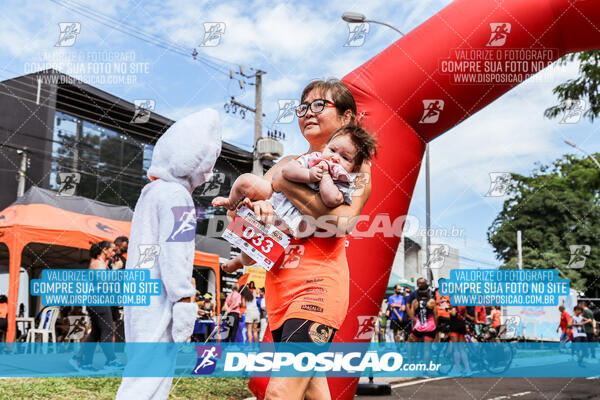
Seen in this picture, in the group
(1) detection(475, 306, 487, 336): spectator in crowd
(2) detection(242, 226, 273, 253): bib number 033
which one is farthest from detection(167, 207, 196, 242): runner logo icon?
(1) detection(475, 306, 487, 336): spectator in crowd

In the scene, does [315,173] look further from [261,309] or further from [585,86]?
[261,309]

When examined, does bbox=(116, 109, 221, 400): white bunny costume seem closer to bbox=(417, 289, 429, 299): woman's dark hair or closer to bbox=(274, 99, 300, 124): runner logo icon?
bbox=(274, 99, 300, 124): runner logo icon

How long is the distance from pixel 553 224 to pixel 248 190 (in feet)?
108

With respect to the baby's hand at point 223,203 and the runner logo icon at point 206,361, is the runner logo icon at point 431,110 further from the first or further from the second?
the runner logo icon at point 206,361

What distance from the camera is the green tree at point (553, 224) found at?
98.0ft

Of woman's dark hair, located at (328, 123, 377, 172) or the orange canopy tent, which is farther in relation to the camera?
the orange canopy tent

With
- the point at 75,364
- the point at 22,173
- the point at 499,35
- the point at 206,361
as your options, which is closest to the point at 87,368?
the point at 75,364

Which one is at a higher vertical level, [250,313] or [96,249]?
[96,249]

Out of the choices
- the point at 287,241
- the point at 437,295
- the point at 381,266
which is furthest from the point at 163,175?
the point at 437,295

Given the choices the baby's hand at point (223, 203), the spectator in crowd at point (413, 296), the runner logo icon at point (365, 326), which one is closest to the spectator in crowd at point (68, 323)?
the spectator in crowd at point (413, 296)

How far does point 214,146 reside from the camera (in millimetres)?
2807

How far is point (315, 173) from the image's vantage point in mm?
2391

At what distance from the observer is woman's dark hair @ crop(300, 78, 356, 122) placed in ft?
9.18

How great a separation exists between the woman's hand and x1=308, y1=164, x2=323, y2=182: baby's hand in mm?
233
